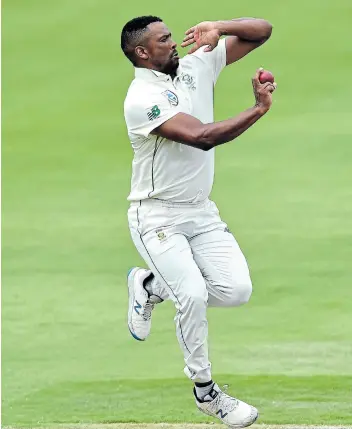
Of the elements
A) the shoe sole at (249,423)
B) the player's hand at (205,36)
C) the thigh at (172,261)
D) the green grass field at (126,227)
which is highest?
the player's hand at (205,36)

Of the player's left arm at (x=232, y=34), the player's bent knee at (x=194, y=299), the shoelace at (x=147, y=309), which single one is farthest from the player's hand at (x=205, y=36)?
the shoelace at (x=147, y=309)

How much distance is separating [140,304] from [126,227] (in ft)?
18.1

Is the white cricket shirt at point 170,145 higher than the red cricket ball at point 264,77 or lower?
lower

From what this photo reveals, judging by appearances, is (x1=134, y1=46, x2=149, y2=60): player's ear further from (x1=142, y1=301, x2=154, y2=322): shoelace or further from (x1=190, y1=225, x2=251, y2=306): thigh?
(x1=142, y1=301, x2=154, y2=322): shoelace

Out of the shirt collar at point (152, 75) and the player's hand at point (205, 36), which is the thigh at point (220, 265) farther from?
the player's hand at point (205, 36)

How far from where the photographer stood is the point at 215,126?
759 centimetres

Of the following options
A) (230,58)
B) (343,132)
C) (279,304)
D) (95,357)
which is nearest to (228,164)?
(343,132)

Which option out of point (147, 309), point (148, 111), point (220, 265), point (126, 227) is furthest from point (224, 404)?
point (126, 227)

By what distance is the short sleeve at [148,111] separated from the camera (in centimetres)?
778

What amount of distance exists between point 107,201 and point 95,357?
158 inches

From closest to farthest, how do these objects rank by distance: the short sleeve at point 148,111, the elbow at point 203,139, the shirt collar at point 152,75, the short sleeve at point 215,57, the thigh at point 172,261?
the elbow at point 203,139 < the short sleeve at point 148,111 < the thigh at point 172,261 < the shirt collar at point 152,75 < the short sleeve at point 215,57

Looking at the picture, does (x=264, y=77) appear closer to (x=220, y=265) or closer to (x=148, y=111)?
(x=148, y=111)

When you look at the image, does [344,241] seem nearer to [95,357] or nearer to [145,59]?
[95,357]

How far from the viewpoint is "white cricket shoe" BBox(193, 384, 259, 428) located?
805 cm
